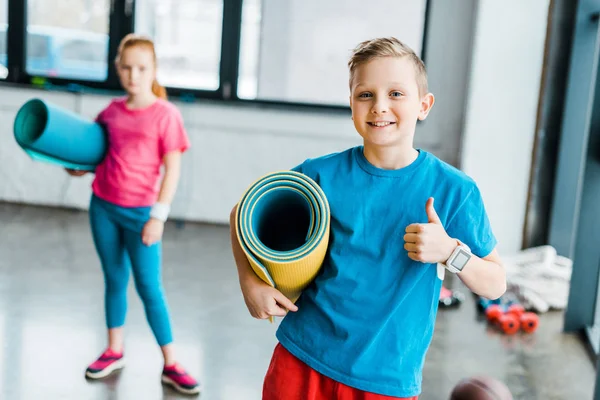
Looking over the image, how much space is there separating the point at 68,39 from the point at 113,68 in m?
0.45

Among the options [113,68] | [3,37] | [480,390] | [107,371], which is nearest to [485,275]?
[480,390]

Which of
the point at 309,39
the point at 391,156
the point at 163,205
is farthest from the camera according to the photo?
the point at 309,39

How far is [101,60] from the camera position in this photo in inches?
206

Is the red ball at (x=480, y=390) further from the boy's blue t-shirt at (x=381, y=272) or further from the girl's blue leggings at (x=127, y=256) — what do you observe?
the girl's blue leggings at (x=127, y=256)

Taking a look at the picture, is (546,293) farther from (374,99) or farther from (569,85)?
(374,99)

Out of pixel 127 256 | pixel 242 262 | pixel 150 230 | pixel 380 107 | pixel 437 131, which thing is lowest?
pixel 127 256

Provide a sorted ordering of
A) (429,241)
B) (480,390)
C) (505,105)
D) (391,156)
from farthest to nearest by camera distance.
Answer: (505,105) → (480,390) → (391,156) → (429,241)

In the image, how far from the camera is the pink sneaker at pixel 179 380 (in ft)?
8.04

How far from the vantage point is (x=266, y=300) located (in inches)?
46.6

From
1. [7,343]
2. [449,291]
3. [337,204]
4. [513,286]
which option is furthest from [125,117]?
[513,286]

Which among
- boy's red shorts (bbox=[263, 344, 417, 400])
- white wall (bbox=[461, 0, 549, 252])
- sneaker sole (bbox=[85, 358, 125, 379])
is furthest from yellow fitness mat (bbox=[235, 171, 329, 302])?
white wall (bbox=[461, 0, 549, 252])

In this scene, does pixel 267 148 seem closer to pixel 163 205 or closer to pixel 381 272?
pixel 163 205

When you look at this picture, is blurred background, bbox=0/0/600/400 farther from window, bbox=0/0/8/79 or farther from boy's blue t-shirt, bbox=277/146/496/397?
boy's blue t-shirt, bbox=277/146/496/397

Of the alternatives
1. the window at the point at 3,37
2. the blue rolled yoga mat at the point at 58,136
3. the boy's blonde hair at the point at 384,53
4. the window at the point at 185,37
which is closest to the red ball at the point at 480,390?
the boy's blonde hair at the point at 384,53
